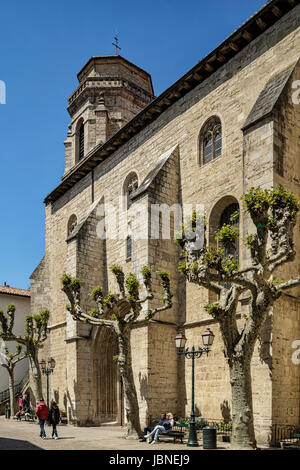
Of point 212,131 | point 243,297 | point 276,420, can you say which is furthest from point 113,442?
point 212,131

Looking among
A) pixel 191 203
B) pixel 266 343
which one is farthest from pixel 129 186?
pixel 266 343

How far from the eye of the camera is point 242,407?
431 inches

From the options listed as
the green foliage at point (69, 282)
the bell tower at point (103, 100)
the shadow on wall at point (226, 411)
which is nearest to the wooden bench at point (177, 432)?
the shadow on wall at point (226, 411)

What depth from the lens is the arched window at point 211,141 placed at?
17.9 metres

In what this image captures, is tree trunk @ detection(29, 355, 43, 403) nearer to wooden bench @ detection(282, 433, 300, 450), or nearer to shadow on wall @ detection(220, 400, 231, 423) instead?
shadow on wall @ detection(220, 400, 231, 423)

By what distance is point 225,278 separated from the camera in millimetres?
11398

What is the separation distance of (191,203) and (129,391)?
7049mm

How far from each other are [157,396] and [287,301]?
6.03 metres

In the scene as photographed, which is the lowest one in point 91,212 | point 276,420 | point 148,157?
point 276,420

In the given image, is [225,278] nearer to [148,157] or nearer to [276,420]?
[276,420]

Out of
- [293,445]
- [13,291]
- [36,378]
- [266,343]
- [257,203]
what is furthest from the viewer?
[13,291]

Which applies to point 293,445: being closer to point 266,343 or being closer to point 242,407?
point 242,407

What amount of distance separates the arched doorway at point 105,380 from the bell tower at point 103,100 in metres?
13.0

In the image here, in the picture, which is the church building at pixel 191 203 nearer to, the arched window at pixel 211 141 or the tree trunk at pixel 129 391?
the arched window at pixel 211 141
